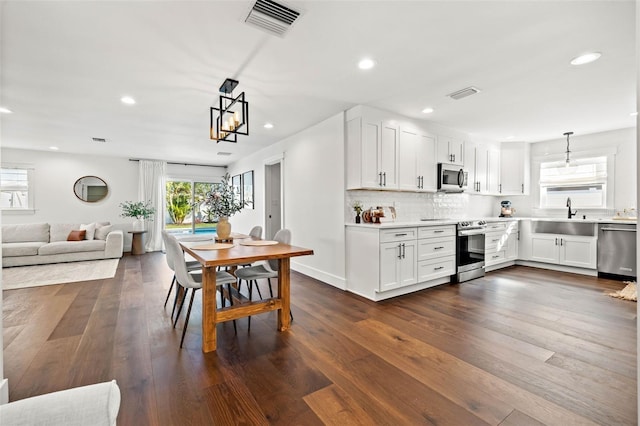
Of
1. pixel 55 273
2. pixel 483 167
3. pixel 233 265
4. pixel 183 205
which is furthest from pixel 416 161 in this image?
pixel 183 205

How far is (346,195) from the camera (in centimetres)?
405

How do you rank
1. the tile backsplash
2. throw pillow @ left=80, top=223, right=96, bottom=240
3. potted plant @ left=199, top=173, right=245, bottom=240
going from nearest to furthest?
potted plant @ left=199, top=173, right=245, bottom=240 < the tile backsplash < throw pillow @ left=80, top=223, right=96, bottom=240

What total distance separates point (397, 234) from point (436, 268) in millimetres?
968

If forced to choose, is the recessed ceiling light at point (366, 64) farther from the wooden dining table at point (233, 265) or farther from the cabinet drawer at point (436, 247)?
the cabinet drawer at point (436, 247)

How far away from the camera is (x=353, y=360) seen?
7.19 feet

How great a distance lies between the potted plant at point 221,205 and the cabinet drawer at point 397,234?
174 cm

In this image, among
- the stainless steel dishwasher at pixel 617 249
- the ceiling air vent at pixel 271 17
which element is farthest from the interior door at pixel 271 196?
the stainless steel dishwasher at pixel 617 249

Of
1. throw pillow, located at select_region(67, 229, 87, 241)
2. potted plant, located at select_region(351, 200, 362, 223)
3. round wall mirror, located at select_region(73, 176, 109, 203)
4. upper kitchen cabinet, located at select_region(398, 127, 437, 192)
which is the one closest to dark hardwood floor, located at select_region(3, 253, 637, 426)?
potted plant, located at select_region(351, 200, 362, 223)

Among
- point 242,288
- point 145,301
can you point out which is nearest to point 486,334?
point 242,288

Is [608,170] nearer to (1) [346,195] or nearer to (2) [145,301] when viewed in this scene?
(1) [346,195]

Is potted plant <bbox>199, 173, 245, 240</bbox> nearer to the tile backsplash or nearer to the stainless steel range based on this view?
the tile backsplash

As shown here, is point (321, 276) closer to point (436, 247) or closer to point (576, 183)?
point (436, 247)

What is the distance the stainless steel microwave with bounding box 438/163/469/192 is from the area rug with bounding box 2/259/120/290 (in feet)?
18.9

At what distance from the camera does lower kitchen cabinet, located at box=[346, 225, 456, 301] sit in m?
3.56
